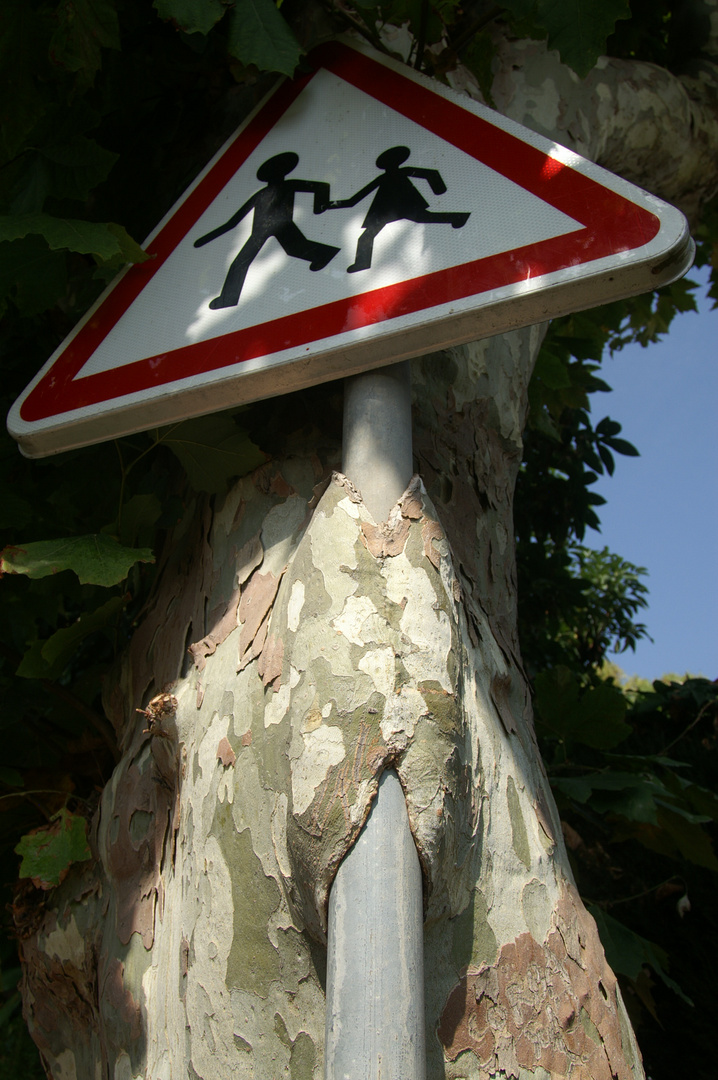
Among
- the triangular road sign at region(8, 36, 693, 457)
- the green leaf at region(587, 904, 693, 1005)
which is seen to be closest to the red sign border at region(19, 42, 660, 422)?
the triangular road sign at region(8, 36, 693, 457)

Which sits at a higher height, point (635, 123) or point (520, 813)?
point (635, 123)

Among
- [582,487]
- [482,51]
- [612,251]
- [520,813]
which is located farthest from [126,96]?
[582,487]

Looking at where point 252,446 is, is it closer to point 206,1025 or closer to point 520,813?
point 520,813

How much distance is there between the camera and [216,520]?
118cm

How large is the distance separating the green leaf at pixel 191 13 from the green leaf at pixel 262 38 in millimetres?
45

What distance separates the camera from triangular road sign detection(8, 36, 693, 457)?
85cm

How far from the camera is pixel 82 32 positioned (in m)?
1.18

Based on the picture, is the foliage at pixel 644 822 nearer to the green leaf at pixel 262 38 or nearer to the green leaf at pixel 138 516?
the green leaf at pixel 138 516

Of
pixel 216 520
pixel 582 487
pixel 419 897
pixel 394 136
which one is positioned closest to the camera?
pixel 419 897

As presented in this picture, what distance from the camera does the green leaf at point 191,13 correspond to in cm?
105

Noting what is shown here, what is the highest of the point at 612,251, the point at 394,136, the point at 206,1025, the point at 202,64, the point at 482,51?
the point at 202,64

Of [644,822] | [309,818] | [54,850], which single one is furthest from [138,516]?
[644,822]

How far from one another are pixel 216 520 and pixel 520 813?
58cm

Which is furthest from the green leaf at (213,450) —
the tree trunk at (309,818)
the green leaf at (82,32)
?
the green leaf at (82,32)
